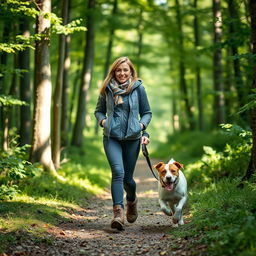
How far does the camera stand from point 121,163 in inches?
234

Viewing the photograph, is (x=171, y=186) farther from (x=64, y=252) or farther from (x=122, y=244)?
(x=64, y=252)

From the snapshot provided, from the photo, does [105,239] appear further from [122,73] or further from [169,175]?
[122,73]

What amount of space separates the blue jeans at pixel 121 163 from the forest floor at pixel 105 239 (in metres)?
0.55

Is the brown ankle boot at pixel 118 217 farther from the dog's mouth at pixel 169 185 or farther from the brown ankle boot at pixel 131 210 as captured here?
the dog's mouth at pixel 169 185

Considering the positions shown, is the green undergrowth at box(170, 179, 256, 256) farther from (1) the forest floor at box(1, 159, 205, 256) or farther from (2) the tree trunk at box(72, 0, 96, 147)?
(2) the tree trunk at box(72, 0, 96, 147)

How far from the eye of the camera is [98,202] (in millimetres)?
9453

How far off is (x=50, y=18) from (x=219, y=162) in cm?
528

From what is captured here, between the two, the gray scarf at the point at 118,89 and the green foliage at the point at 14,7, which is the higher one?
the green foliage at the point at 14,7

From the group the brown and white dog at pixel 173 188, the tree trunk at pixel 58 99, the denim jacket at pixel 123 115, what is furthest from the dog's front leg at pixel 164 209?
the tree trunk at pixel 58 99

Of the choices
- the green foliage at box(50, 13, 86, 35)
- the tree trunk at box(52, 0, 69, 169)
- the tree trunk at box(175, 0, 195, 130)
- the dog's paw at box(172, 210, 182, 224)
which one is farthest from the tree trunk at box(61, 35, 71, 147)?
the dog's paw at box(172, 210, 182, 224)

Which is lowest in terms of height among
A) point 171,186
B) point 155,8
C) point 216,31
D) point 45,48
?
point 171,186

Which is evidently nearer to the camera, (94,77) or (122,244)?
(122,244)

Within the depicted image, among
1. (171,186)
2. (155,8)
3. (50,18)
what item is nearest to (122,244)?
(171,186)

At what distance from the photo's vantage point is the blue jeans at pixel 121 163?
5887mm
